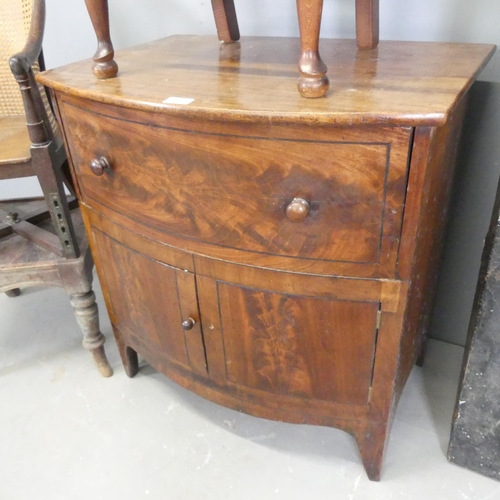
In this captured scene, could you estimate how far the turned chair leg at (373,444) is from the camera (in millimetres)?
1049

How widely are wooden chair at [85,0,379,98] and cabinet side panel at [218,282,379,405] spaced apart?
15.1 inches

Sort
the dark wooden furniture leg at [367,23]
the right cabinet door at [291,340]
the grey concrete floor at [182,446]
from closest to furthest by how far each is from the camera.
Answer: the right cabinet door at [291,340] < the dark wooden furniture leg at [367,23] < the grey concrete floor at [182,446]

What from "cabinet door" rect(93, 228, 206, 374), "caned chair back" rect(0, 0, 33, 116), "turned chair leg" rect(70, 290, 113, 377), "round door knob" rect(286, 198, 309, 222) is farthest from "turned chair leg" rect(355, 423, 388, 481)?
"caned chair back" rect(0, 0, 33, 116)

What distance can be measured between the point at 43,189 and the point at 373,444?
0.97 metres

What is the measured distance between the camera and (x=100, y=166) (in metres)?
0.95

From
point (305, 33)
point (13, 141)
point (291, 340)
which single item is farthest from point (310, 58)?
point (13, 141)

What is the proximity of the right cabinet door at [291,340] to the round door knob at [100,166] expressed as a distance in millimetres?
282

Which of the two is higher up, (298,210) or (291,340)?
(298,210)

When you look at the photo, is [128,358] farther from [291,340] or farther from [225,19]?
[225,19]

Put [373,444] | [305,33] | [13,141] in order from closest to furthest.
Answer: [305,33] → [373,444] → [13,141]

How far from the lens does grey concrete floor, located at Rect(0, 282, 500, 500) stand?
3.79 feet

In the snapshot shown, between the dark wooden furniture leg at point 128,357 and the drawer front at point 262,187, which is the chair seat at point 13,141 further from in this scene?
the dark wooden furniture leg at point 128,357

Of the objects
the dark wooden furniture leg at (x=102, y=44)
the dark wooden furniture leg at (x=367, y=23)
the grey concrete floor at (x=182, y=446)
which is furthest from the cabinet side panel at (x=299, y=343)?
the dark wooden furniture leg at (x=367, y=23)

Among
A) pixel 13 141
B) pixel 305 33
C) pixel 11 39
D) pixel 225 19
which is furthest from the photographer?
pixel 11 39
